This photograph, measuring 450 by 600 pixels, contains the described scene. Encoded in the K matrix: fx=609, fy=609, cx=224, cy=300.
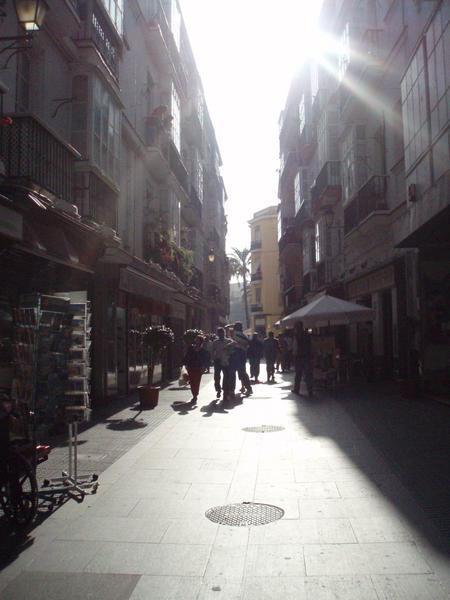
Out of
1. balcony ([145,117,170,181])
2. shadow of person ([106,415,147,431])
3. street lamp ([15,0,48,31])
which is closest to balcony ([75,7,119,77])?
balcony ([145,117,170,181])

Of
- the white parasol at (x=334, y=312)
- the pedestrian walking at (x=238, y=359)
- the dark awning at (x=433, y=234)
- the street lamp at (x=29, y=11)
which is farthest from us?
the white parasol at (x=334, y=312)

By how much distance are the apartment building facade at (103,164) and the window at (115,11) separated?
0.04 meters

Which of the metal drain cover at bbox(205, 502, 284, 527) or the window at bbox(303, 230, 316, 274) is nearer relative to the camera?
the metal drain cover at bbox(205, 502, 284, 527)

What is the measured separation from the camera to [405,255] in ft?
54.2

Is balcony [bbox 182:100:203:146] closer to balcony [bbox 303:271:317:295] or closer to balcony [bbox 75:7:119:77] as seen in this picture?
balcony [bbox 303:271:317:295]

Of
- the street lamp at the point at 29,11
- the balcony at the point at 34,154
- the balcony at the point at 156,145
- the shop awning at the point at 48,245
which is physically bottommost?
the shop awning at the point at 48,245

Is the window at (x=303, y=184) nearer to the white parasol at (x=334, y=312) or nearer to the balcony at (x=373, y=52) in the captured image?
the balcony at (x=373, y=52)

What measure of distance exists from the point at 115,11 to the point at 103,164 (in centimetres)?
416

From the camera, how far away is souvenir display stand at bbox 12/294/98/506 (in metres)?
5.96

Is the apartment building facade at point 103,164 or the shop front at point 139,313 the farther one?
the shop front at point 139,313

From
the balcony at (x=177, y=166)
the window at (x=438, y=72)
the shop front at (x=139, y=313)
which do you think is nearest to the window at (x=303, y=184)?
the balcony at (x=177, y=166)

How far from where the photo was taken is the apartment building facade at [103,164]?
380 inches

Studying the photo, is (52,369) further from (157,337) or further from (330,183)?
(330,183)

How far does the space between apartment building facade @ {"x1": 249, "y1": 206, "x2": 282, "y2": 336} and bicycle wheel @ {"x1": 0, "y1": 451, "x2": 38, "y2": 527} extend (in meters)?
64.5
